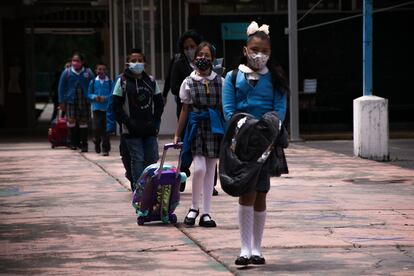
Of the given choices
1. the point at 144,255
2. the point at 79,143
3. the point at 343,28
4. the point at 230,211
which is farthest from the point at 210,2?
the point at 144,255

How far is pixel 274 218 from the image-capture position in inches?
424

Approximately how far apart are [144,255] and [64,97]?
12.2m

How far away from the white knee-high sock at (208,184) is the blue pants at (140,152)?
4.82ft

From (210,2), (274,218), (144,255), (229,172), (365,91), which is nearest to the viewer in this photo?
(229,172)

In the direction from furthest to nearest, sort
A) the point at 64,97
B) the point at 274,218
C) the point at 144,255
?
the point at 64,97
the point at 274,218
the point at 144,255

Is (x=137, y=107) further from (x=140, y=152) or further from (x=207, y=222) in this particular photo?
(x=207, y=222)

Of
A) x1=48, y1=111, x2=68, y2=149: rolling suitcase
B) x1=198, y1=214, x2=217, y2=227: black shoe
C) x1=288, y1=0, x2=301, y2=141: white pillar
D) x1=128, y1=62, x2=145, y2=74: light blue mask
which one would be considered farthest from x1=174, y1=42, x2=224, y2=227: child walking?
x1=288, y1=0, x2=301, y2=141: white pillar

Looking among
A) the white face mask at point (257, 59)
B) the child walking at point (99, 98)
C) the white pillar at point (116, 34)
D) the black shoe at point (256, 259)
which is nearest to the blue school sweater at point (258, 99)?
the white face mask at point (257, 59)

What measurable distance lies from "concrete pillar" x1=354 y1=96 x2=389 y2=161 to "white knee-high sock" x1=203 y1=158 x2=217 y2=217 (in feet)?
24.1

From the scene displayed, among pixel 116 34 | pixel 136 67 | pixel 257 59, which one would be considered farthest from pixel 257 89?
pixel 116 34

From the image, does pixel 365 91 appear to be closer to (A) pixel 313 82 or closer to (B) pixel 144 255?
(A) pixel 313 82

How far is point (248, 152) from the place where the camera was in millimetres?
8164

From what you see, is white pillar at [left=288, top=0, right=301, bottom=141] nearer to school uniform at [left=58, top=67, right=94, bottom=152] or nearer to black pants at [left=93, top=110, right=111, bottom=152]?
school uniform at [left=58, top=67, right=94, bottom=152]

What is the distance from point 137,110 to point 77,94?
353 inches
